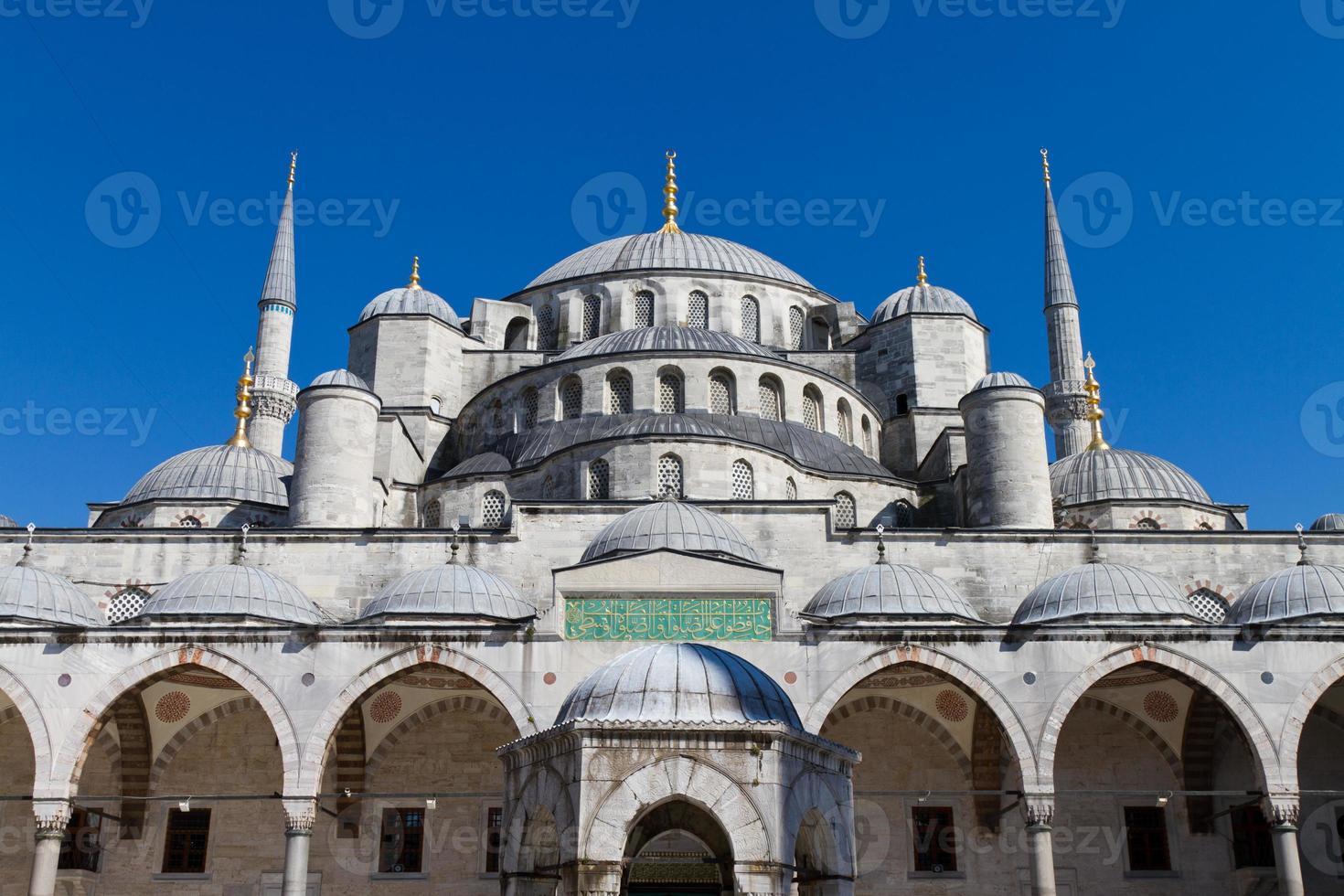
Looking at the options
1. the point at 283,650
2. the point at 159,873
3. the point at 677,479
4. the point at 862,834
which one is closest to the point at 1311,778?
the point at 862,834

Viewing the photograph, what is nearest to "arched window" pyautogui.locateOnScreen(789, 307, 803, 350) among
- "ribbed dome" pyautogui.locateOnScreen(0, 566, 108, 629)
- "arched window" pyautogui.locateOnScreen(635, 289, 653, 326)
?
"arched window" pyautogui.locateOnScreen(635, 289, 653, 326)

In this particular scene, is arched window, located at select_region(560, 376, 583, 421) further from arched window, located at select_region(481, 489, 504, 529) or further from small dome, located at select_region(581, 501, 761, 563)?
small dome, located at select_region(581, 501, 761, 563)

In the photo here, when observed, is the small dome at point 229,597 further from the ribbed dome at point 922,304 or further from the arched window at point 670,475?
the ribbed dome at point 922,304

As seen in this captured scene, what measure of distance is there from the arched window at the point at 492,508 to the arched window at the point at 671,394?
2.91 metres

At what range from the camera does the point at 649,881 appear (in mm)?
10500

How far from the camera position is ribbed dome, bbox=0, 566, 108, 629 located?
16484mm

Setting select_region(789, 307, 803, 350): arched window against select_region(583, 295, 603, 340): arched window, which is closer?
select_region(583, 295, 603, 340): arched window

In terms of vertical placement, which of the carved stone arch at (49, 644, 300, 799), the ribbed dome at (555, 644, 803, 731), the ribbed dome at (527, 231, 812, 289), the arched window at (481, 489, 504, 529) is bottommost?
the ribbed dome at (555, 644, 803, 731)

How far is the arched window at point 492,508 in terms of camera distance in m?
21.0

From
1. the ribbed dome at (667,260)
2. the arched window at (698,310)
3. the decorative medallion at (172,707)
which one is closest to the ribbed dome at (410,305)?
the ribbed dome at (667,260)

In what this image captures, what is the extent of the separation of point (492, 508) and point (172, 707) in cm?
536

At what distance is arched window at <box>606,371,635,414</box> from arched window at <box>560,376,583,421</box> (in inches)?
21.1

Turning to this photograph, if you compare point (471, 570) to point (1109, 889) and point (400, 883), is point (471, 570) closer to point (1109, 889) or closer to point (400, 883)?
point (400, 883)

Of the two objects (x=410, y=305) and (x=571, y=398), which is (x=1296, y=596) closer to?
(x=571, y=398)
